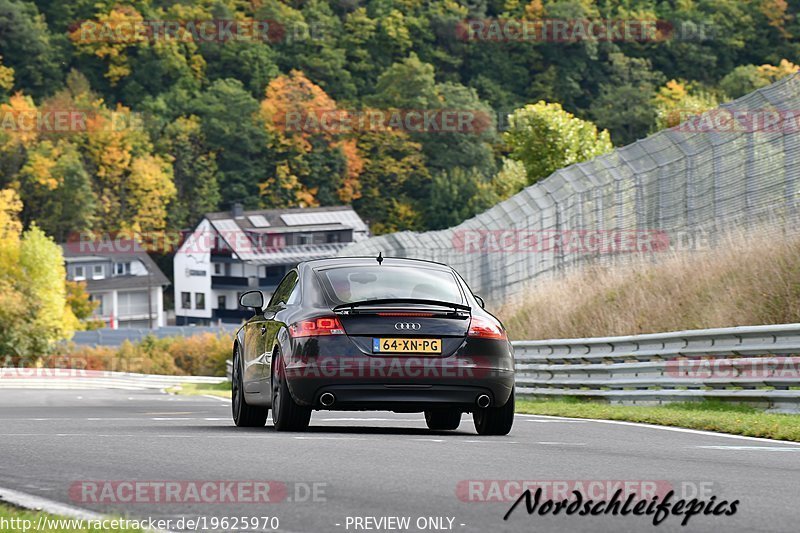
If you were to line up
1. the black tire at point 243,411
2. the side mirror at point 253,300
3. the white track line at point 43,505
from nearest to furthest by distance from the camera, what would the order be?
the white track line at point 43,505 → the side mirror at point 253,300 → the black tire at point 243,411

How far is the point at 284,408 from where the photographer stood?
12.4 m

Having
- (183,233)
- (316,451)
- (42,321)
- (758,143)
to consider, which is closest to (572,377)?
(758,143)

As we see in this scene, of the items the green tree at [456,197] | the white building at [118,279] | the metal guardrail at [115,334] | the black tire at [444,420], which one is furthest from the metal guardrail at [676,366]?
the white building at [118,279]

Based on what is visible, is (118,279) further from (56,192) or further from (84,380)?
(84,380)

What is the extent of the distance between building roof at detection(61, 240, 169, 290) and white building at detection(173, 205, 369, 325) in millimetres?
2811

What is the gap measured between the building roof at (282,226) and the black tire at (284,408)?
119 metres

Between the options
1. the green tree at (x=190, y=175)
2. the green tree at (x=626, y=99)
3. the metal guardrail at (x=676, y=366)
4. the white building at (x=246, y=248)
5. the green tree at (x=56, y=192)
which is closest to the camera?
the metal guardrail at (x=676, y=366)

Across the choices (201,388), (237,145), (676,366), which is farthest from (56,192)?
(676,366)

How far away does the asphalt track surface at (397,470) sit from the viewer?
7555 mm

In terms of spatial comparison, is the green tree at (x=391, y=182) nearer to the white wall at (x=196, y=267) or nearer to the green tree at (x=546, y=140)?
the white wall at (x=196, y=267)

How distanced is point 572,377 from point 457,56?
137 m

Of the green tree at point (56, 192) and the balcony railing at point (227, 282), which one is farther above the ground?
the green tree at point (56, 192)

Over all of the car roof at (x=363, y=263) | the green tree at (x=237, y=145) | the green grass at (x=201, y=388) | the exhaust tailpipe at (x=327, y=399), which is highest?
the green tree at (x=237, y=145)

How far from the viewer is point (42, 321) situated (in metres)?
85.9
